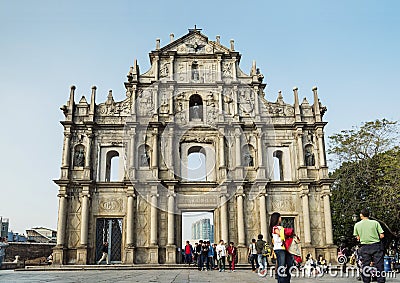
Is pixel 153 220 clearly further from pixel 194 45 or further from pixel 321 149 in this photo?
pixel 194 45

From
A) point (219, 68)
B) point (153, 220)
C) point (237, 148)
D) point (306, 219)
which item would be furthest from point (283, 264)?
point (219, 68)

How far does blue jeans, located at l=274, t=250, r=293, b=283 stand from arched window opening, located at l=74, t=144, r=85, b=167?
2063 cm

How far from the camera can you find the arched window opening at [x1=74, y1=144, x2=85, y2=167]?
26.7 m

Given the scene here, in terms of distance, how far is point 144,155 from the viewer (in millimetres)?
26891

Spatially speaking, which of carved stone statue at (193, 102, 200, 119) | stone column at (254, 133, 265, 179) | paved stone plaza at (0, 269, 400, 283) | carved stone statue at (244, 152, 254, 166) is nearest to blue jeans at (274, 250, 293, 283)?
paved stone plaza at (0, 269, 400, 283)

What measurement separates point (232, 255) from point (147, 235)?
690cm

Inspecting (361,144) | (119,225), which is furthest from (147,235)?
(361,144)

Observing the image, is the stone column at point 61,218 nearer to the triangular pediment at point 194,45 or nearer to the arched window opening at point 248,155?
the arched window opening at point 248,155

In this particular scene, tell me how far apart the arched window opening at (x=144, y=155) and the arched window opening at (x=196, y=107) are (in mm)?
3545

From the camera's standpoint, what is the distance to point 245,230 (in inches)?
1011

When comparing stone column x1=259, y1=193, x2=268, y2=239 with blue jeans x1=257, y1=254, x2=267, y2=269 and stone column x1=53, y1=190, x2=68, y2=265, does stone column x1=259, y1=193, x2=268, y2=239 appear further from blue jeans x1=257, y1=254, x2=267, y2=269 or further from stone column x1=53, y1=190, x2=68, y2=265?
stone column x1=53, y1=190, x2=68, y2=265

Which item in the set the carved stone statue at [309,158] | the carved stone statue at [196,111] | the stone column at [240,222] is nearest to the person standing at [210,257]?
the stone column at [240,222]

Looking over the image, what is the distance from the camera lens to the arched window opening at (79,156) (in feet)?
87.5

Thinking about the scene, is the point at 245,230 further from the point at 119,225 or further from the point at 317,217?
the point at 119,225
